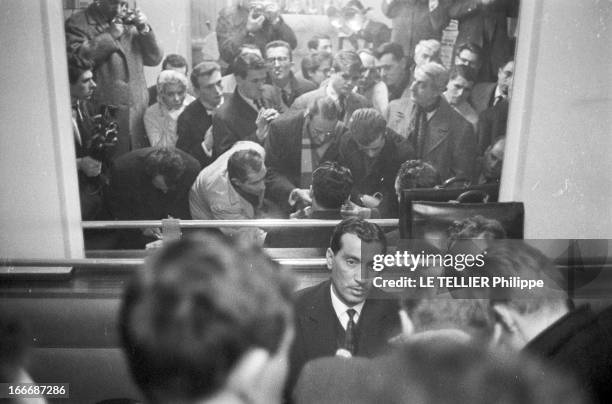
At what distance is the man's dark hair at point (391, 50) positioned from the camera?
1.54 metres

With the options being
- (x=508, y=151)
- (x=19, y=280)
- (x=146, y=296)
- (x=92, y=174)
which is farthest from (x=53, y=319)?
(x=508, y=151)

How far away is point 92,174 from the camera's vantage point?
1.55m

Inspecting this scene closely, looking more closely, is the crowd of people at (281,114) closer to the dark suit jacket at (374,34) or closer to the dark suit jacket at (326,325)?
the dark suit jacket at (374,34)

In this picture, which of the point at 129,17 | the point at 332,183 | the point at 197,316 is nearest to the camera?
the point at 197,316

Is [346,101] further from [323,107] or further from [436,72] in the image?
[436,72]

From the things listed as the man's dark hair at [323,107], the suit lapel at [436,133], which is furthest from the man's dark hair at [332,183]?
the suit lapel at [436,133]

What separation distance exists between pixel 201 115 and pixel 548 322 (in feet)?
3.70

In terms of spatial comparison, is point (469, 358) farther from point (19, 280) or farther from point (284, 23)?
point (19, 280)

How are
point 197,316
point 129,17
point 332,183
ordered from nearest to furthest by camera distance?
point 197,316, point 129,17, point 332,183

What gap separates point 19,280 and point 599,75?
1694 mm

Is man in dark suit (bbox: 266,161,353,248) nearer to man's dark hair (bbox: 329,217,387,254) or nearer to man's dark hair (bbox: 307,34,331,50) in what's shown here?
man's dark hair (bbox: 329,217,387,254)

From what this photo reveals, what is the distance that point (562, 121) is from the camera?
5.15 feet

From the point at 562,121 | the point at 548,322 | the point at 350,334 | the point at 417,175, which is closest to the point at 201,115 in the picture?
the point at 417,175

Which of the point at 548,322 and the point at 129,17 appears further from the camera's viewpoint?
the point at 548,322
